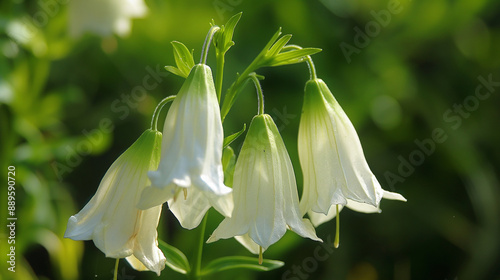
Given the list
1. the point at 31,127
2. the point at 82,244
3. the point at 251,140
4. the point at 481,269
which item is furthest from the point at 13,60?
the point at 481,269

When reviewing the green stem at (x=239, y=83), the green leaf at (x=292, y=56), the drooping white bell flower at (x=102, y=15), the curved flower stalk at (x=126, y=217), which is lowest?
the curved flower stalk at (x=126, y=217)

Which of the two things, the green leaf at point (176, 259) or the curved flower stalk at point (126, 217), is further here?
the green leaf at point (176, 259)

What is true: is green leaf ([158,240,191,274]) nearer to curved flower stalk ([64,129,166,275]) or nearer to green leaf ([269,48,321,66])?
curved flower stalk ([64,129,166,275])

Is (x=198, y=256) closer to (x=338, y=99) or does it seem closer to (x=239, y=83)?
(x=239, y=83)

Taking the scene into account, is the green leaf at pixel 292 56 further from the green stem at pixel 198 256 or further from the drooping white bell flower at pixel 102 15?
the drooping white bell flower at pixel 102 15

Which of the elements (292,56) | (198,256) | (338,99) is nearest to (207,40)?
(292,56)

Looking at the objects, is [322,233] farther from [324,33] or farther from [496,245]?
[324,33]

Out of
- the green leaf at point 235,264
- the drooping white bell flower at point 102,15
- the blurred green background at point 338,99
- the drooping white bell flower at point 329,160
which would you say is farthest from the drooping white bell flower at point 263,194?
the drooping white bell flower at point 102,15
